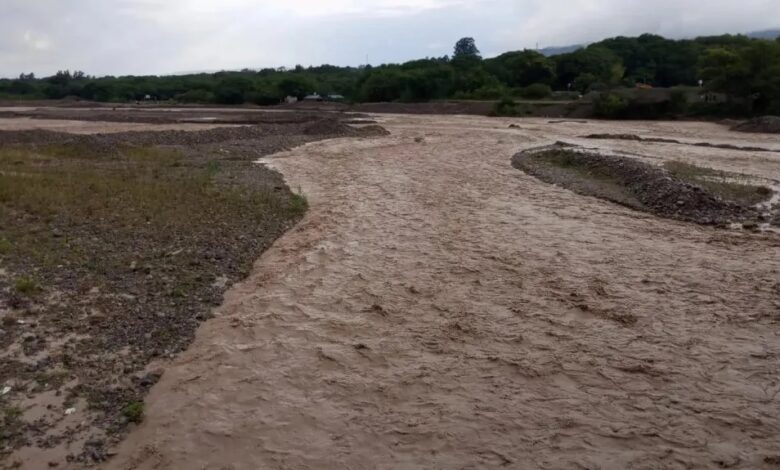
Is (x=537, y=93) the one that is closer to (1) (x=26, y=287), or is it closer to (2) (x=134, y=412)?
(1) (x=26, y=287)

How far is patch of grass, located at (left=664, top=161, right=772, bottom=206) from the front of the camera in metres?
15.5

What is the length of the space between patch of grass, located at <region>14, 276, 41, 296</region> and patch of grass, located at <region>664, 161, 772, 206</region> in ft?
44.7

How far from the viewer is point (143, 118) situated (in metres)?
44.2

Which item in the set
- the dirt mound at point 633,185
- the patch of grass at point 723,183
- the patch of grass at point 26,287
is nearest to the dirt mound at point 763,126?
the dirt mound at point 633,185

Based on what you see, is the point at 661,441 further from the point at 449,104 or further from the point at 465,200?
the point at 449,104

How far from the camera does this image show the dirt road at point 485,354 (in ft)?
18.5

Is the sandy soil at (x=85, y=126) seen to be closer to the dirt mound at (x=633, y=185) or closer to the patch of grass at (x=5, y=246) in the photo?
the dirt mound at (x=633, y=185)

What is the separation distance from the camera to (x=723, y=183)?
55.6 feet

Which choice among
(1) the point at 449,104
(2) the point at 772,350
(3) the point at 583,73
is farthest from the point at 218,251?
(3) the point at 583,73

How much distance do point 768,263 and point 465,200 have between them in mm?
7048

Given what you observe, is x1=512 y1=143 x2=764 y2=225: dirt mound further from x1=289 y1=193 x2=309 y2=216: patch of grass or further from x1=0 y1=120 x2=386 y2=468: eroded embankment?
x1=0 y1=120 x2=386 y2=468: eroded embankment

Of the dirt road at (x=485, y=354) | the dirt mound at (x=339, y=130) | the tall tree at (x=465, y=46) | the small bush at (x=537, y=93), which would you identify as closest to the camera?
the dirt road at (x=485, y=354)

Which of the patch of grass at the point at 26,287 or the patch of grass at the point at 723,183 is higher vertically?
the patch of grass at the point at 723,183

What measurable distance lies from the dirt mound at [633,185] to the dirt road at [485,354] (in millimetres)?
965
